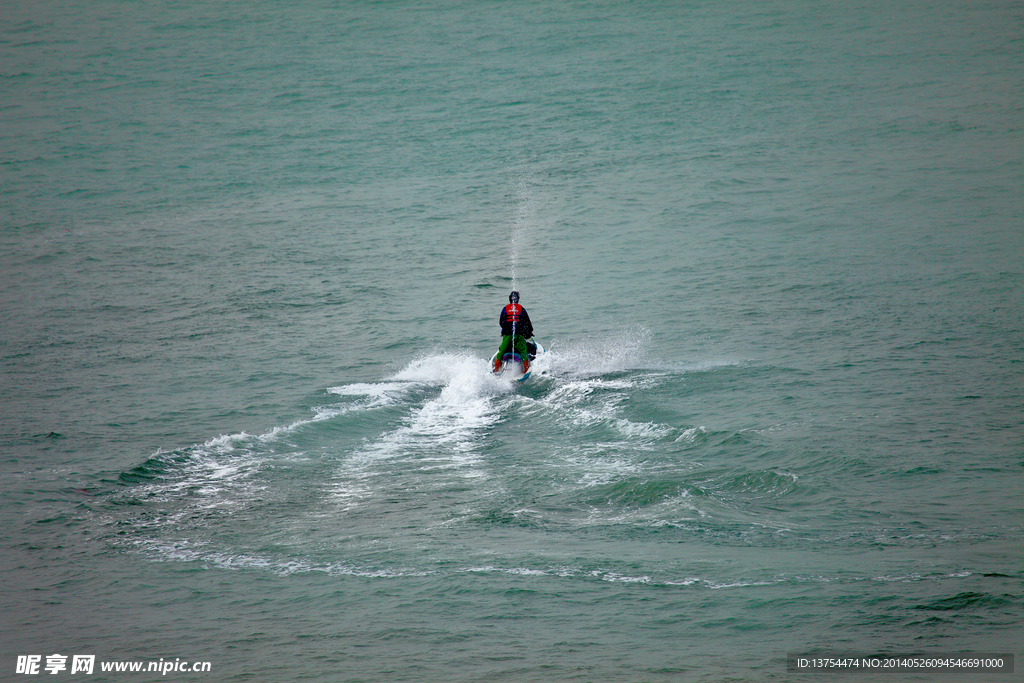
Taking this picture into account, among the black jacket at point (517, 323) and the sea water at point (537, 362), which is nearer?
the sea water at point (537, 362)

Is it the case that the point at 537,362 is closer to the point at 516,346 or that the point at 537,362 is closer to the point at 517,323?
the point at 516,346

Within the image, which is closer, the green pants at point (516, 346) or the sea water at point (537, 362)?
the sea water at point (537, 362)

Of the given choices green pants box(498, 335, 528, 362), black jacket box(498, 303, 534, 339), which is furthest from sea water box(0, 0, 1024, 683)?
black jacket box(498, 303, 534, 339)

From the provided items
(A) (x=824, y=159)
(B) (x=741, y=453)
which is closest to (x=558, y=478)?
(B) (x=741, y=453)

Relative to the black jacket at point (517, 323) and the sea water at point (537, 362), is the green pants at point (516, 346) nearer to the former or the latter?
the black jacket at point (517, 323)

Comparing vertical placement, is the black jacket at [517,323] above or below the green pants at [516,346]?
above

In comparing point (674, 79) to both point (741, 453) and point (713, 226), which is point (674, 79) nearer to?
point (713, 226)

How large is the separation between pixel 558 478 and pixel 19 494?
9.15m

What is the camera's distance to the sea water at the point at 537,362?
437 inches

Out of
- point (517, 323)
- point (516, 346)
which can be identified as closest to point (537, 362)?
point (516, 346)

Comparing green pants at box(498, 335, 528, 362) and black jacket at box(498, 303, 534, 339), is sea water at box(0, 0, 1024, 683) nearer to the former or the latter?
green pants at box(498, 335, 528, 362)

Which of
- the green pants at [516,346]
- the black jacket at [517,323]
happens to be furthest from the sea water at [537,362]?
the black jacket at [517,323]

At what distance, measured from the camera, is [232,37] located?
66.5 metres

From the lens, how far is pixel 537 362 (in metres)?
21.8
